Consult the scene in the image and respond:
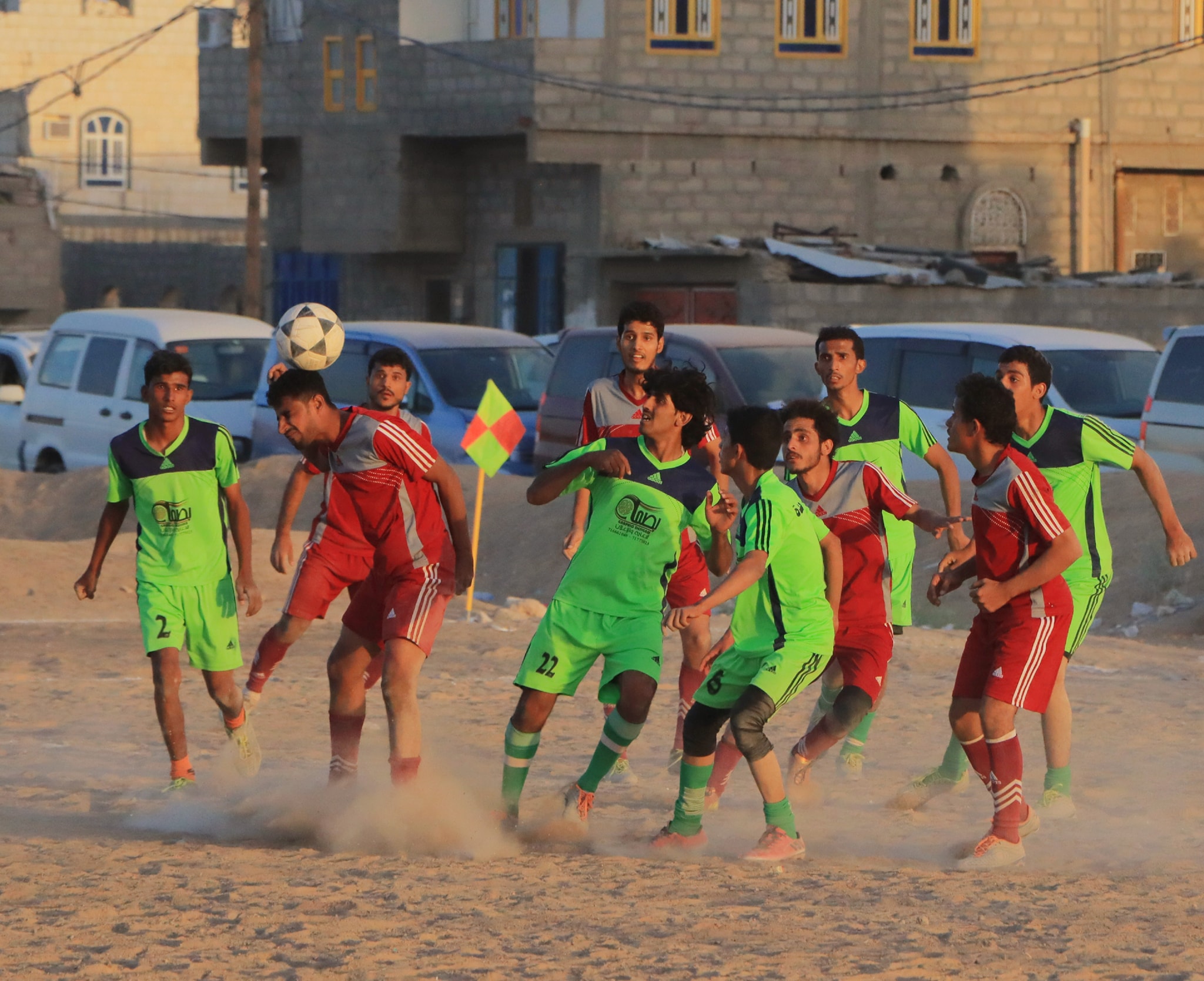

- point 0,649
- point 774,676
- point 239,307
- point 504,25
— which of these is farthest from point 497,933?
point 239,307

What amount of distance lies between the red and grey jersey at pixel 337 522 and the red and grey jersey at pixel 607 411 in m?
0.77

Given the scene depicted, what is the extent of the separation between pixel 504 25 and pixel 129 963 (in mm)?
27483

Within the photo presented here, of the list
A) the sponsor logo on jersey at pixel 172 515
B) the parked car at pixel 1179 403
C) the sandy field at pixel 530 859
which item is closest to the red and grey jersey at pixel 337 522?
the sponsor logo on jersey at pixel 172 515

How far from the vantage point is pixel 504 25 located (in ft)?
101

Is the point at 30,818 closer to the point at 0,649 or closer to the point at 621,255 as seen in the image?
the point at 0,649

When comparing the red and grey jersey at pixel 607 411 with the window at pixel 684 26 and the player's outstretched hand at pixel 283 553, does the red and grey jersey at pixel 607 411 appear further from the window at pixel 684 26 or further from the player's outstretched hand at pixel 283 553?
the window at pixel 684 26

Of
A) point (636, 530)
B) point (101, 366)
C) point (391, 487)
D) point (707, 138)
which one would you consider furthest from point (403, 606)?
point (707, 138)

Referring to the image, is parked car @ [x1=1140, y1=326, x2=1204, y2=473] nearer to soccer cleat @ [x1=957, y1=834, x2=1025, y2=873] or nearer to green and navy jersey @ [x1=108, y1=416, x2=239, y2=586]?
soccer cleat @ [x1=957, y1=834, x2=1025, y2=873]

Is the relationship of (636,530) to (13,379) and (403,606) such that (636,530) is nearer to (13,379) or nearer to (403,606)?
(403,606)

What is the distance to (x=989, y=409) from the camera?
245 inches

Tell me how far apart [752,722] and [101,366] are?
13.4 m

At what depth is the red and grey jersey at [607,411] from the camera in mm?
7496

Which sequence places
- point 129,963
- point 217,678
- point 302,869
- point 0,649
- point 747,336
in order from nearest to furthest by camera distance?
point 129,963
point 302,869
point 217,678
point 0,649
point 747,336

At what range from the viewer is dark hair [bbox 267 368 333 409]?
658cm
